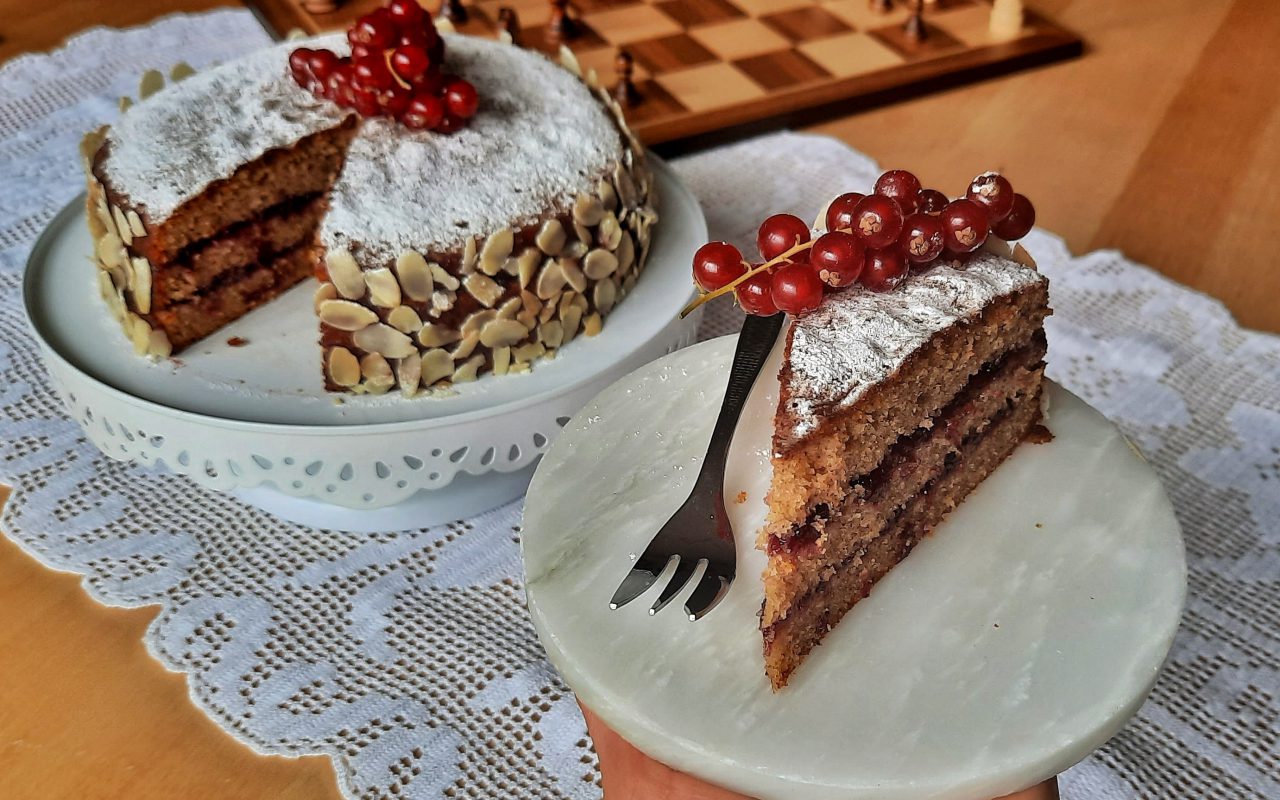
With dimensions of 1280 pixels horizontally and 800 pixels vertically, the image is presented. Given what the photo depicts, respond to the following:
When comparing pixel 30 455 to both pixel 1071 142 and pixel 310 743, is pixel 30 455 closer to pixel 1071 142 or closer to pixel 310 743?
pixel 310 743

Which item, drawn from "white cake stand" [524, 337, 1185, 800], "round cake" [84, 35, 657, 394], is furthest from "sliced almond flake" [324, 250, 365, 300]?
"white cake stand" [524, 337, 1185, 800]

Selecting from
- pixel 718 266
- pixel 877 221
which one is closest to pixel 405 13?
pixel 718 266

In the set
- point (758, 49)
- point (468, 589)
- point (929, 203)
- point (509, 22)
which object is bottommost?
point (468, 589)

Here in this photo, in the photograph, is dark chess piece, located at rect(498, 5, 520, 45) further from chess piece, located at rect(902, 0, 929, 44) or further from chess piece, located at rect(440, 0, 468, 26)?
chess piece, located at rect(902, 0, 929, 44)

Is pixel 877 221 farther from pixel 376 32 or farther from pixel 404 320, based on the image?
pixel 376 32

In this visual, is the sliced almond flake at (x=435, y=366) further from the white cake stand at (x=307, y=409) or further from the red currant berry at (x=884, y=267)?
the red currant berry at (x=884, y=267)
